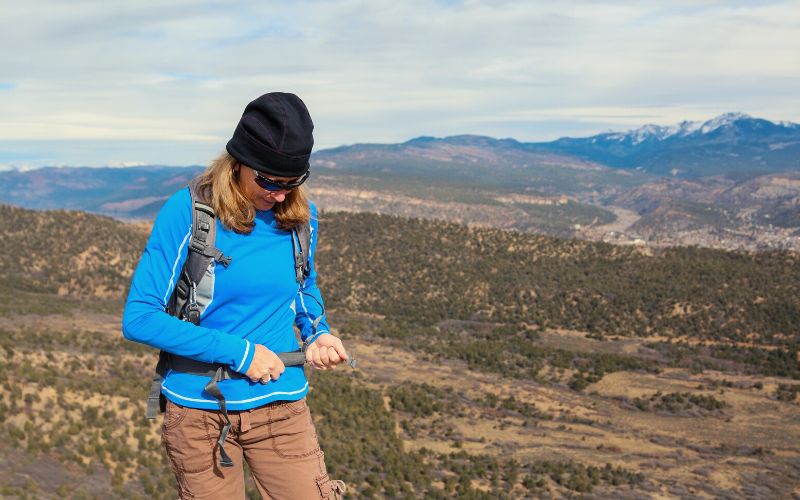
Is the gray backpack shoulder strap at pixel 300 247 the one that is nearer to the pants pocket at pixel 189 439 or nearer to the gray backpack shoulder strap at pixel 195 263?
the gray backpack shoulder strap at pixel 195 263

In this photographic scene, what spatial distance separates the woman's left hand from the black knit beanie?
3.17 feet

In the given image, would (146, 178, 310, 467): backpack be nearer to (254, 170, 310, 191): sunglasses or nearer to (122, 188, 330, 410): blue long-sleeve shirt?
(122, 188, 330, 410): blue long-sleeve shirt

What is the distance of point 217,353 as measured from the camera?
3.09 m

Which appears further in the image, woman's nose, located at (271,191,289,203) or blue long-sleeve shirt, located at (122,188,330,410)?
woman's nose, located at (271,191,289,203)

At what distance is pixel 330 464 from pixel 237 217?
19.1 meters

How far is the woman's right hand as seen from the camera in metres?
3.16

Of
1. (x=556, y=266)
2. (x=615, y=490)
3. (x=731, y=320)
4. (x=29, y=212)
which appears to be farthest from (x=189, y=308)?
(x=29, y=212)

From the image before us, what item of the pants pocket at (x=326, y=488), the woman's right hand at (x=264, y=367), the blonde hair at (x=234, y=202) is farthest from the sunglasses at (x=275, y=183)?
the pants pocket at (x=326, y=488)

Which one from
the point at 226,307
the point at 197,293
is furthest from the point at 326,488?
the point at 197,293

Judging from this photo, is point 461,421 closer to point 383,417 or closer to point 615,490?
point 383,417

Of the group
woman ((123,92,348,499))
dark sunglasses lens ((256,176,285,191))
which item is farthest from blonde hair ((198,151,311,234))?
dark sunglasses lens ((256,176,285,191))

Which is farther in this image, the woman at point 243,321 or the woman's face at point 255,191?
the woman's face at point 255,191


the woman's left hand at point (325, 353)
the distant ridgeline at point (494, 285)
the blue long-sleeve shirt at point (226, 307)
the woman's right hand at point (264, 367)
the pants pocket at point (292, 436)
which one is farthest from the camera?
the distant ridgeline at point (494, 285)

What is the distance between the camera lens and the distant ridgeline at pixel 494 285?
4891 centimetres
